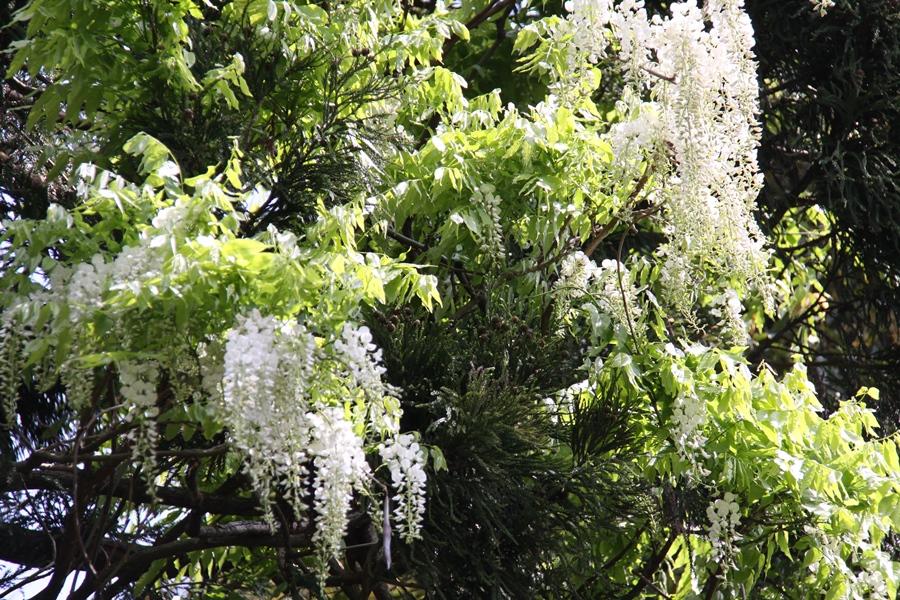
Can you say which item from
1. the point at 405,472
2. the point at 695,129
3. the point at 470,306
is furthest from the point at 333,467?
the point at 695,129

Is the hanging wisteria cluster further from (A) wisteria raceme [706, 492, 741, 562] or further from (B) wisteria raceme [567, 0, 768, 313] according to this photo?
(A) wisteria raceme [706, 492, 741, 562]

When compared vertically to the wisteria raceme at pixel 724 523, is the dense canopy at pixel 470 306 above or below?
above

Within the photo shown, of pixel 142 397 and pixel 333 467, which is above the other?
pixel 142 397

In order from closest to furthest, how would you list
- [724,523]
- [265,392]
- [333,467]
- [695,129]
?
[265,392], [333,467], [695,129], [724,523]

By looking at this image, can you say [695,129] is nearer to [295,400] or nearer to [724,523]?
[724,523]

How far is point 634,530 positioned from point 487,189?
3.62 ft

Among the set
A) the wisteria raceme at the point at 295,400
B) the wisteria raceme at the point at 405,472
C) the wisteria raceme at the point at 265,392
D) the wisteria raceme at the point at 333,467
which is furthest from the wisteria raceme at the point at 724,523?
the wisteria raceme at the point at 265,392

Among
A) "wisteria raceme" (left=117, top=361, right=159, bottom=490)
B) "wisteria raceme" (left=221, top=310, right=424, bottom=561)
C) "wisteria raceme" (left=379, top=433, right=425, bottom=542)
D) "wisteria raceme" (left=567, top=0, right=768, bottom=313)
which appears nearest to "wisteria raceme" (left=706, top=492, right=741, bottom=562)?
"wisteria raceme" (left=567, top=0, right=768, bottom=313)

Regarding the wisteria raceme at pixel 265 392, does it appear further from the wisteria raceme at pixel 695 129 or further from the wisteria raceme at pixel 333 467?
the wisteria raceme at pixel 695 129

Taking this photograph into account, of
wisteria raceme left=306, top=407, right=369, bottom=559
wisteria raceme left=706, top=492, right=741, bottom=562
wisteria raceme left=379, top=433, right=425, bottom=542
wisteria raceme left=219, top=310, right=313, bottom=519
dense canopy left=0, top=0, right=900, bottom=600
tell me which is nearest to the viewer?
wisteria raceme left=219, top=310, right=313, bottom=519

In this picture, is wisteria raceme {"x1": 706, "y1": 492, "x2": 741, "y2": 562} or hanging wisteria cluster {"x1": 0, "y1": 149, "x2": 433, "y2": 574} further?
wisteria raceme {"x1": 706, "y1": 492, "x2": 741, "y2": 562}

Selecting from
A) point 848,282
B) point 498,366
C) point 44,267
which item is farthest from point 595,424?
point 848,282

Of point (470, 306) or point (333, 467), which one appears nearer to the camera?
point (333, 467)

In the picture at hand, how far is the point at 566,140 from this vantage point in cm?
308
